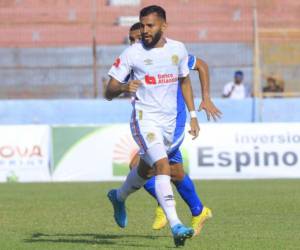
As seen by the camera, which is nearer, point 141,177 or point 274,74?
point 141,177

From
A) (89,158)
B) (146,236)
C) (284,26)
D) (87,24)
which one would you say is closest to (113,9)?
(87,24)

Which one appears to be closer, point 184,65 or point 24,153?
point 184,65

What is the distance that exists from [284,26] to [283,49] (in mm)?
2392

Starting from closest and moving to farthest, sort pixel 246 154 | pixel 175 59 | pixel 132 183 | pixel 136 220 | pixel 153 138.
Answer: pixel 153 138, pixel 175 59, pixel 132 183, pixel 136 220, pixel 246 154

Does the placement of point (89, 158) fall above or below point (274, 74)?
below

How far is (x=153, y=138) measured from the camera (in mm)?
8492

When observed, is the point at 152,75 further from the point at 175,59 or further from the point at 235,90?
the point at 235,90

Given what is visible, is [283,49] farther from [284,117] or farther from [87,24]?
[87,24]

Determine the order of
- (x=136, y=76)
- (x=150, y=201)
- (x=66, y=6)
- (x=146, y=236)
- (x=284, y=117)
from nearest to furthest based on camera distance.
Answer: (x=136, y=76) < (x=146, y=236) < (x=150, y=201) < (x=284, y=117) < (x=66, y=6)

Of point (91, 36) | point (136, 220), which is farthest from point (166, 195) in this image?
point (91, 36)

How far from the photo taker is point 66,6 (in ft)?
93.4

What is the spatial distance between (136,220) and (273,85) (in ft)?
47.1

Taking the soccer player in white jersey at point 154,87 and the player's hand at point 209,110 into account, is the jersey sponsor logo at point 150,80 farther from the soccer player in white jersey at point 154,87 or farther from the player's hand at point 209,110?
the player's hand at point 209,110

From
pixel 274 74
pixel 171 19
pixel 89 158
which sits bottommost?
pixel 89 158
